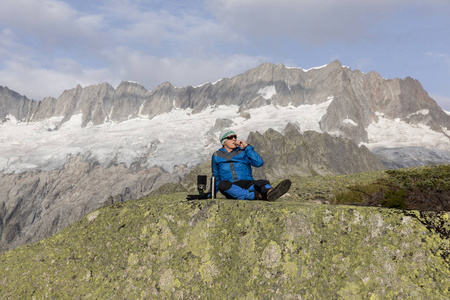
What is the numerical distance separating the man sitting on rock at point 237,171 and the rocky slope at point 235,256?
5.64 feet

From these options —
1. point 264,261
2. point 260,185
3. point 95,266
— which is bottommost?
point 95,266

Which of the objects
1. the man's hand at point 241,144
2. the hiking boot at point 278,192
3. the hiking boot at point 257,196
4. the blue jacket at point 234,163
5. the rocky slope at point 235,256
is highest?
the man's hand at point 241,144

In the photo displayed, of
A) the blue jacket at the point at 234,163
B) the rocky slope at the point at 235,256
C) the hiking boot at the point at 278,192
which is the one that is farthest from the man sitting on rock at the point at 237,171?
the rocky slope at the point at 235,256

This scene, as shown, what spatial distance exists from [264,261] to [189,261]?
148cm

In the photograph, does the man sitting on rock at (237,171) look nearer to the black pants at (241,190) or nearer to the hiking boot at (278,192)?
the black pants at (241,190)

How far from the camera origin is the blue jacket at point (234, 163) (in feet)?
31.7

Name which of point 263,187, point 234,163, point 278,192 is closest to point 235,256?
point 278,192

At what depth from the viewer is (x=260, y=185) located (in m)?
9.11

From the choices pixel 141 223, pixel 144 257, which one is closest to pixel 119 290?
pixel 144 257

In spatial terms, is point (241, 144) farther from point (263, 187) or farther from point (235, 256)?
point (235, 256)

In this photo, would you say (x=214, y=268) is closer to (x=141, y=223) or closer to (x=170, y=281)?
(x=170, y=281)

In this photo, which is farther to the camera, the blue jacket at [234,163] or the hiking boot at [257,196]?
the blue jacket at [234,163]

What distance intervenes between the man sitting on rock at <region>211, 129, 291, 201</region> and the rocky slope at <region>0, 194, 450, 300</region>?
1720 mm

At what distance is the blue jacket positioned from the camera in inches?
380
